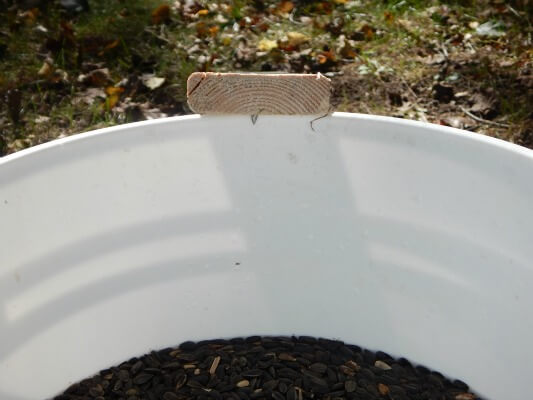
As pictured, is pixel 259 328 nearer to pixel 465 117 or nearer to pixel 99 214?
pixel 99 214

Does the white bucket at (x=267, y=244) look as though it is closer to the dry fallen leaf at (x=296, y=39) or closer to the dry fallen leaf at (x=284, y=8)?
the dry fallen leaf at (x=296, y=39)

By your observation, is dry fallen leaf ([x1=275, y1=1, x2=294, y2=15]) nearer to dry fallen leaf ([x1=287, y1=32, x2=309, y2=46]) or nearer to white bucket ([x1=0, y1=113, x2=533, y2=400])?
dry fallen leaf ([x1=287, y1=32, x2=309, y2=46])

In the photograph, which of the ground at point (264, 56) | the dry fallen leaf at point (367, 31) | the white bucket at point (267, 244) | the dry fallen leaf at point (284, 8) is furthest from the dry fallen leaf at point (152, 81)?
the white bucket at point (267, 244)

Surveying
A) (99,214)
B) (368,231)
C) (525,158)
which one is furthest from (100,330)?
(525,158)

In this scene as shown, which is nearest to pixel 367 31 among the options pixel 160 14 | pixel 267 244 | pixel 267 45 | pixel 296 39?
pixel 296 39

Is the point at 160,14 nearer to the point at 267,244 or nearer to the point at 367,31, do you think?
the point at 367,31

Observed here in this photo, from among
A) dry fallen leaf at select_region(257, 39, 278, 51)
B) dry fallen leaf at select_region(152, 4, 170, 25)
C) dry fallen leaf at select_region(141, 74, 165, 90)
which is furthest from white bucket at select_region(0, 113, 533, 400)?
dry fallen leaf at select_region(152, 4, 170, 25)

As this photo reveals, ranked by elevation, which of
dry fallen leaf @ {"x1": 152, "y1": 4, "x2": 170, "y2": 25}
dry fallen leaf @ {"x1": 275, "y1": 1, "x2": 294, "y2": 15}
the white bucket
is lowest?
dry fallen leaf @ {"x1": 152, "y1": 4, "x2": 170, "y2": 25}
